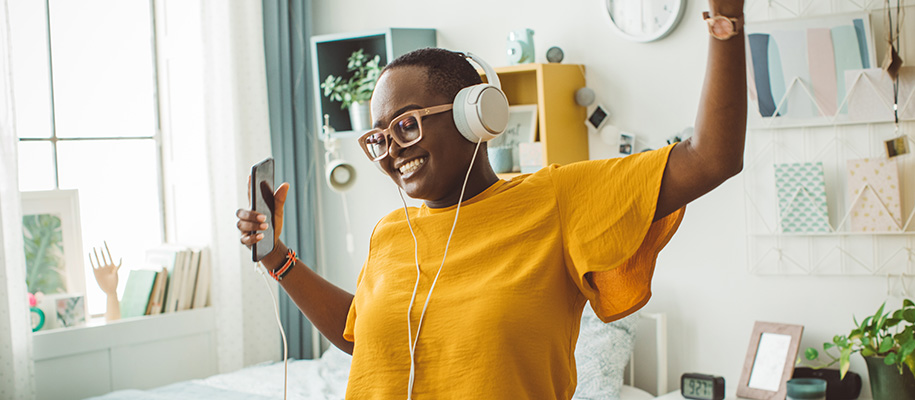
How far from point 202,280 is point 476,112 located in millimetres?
A: 2566

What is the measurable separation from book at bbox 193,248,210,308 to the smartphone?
2.18 meters

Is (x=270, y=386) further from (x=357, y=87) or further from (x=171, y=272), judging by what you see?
(x=357, y=87)

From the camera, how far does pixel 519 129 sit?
2.69 metres

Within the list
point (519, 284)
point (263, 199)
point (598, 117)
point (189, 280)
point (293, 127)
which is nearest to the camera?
point (519, 284)

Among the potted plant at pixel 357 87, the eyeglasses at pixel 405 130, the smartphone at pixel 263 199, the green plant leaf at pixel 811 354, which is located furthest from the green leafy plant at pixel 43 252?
the green plant leaf at pixel 811 354

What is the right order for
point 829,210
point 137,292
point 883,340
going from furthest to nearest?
1. point 137,292
2. point 829,210
3. point 883,340

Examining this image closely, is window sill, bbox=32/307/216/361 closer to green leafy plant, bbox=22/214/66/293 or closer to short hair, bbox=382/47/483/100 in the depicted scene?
green leafy plant, bbox=22/214/66/293

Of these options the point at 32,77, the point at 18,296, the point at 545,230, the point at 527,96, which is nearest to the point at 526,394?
the point at 545,230

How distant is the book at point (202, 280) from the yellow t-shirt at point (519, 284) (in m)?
2.40

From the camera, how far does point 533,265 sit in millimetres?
865

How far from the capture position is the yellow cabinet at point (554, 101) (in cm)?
251

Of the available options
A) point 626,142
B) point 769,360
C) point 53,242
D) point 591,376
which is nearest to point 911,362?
point 769,360

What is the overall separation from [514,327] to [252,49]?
2.69 metres

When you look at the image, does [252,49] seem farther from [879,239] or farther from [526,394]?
[526,394]
